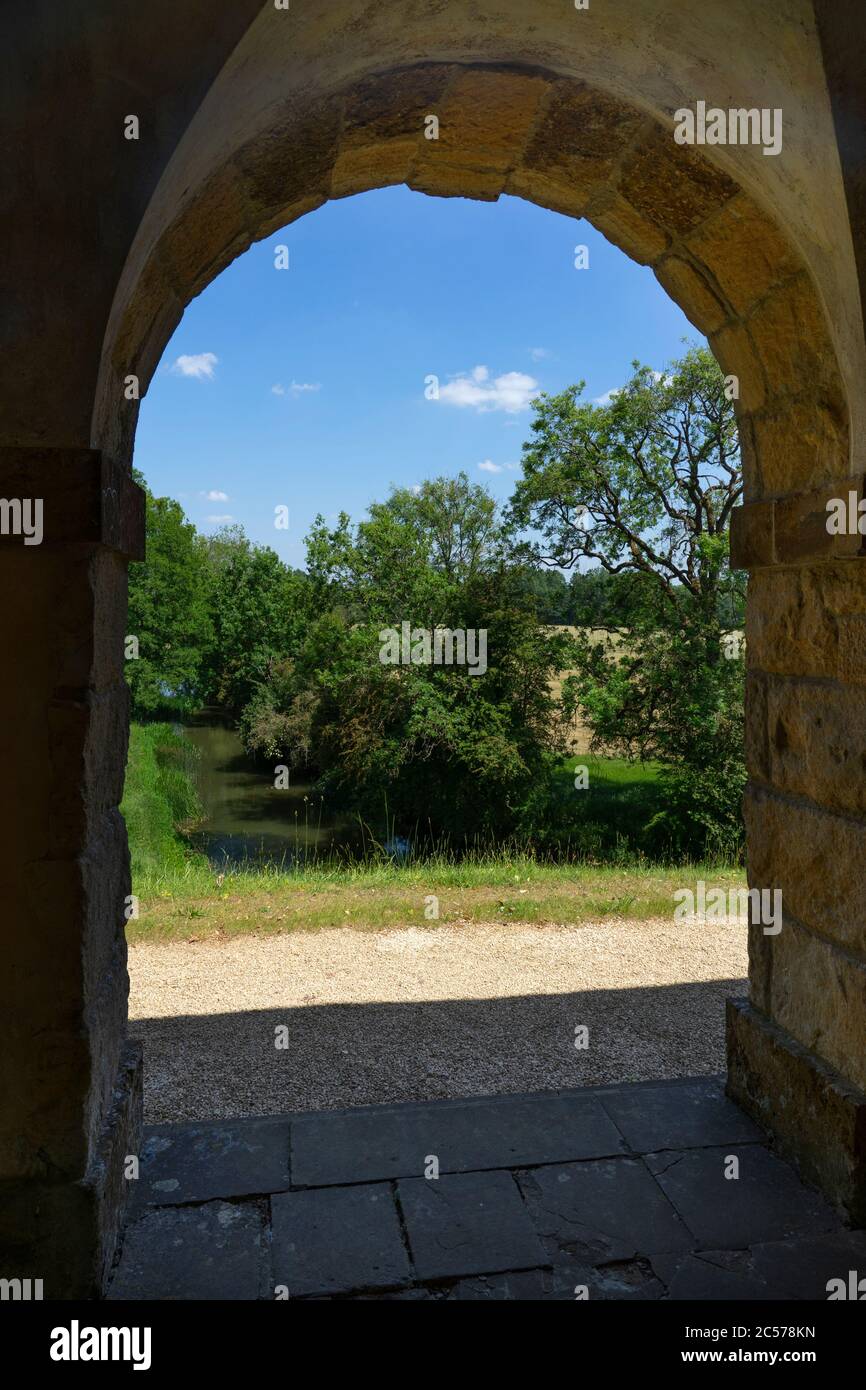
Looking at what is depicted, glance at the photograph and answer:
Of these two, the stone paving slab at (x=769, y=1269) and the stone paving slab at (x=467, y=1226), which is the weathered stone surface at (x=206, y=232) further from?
the stone paving slab at (x=769, y=1269)

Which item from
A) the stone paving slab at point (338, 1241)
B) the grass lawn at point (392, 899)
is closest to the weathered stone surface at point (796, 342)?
the stone paving slab at point (338, 1241)

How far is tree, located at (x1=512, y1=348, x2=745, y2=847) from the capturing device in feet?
47.1

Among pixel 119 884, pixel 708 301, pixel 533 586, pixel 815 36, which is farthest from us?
pixel 533 586

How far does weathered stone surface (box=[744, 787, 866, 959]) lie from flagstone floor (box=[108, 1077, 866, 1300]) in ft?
2.71

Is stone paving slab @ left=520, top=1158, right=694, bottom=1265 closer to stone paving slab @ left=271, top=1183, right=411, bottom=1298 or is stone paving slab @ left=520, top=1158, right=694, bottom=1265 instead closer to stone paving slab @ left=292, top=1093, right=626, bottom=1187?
stone paving slab @ left=292, top=1093, right=626, bottom=1187

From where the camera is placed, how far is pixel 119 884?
9.01 feet

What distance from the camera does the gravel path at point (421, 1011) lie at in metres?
3.96

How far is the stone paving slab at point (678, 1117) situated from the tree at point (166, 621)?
73.0ft

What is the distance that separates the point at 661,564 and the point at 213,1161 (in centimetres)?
1401

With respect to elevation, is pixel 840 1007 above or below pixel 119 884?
below

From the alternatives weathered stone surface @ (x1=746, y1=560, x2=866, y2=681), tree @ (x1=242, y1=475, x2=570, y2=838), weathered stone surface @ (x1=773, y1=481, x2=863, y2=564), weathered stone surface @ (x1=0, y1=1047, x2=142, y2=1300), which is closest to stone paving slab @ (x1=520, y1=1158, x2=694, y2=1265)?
weathered stone surface @ (x1=0, y1=1047, x2=142, y2=1300)
